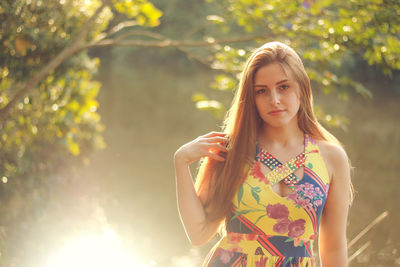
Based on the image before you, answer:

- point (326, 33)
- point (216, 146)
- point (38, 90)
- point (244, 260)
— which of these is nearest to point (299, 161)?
point (216, 146)

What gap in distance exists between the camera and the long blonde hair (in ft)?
5.06

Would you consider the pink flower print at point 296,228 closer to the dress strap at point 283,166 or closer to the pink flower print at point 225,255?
the dress strap at point 283,166

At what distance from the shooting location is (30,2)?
13.3ft

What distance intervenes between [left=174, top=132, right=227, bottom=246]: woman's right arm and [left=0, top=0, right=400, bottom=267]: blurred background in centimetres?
167

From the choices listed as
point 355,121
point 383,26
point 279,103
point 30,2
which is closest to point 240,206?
point 279,103

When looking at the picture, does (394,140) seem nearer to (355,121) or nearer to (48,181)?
(355,121)

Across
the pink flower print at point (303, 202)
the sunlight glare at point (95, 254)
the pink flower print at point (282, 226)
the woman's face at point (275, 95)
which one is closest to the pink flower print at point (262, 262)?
the pink flower print at point (282, 226)

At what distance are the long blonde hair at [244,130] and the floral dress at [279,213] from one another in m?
0.04

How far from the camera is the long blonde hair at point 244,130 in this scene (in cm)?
154

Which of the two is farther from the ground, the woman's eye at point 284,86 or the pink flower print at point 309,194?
the woman's eye at point 284,86

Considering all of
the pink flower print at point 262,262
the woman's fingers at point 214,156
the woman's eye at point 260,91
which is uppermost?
the woman's eye at point 260,91

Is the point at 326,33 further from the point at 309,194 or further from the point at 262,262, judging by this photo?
the point at 262,262

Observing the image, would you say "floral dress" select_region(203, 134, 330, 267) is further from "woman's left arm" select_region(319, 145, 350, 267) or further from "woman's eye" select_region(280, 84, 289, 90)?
"woman's eye" select_region(280, 84, 289, 90)

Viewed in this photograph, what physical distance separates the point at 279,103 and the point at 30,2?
3.31m
